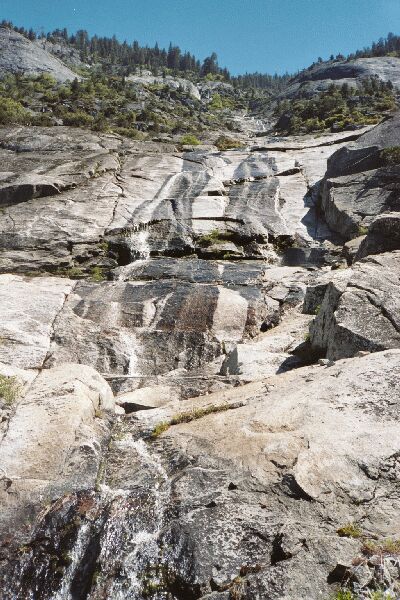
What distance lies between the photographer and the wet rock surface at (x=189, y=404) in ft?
23.0

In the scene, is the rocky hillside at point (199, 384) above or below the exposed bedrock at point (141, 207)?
below

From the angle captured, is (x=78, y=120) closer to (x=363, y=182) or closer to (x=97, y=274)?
(x=363, y=182)

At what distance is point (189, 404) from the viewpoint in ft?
37.8

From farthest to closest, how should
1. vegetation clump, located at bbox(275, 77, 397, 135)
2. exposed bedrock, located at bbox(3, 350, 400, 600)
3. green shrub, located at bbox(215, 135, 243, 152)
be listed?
vegetation clump, located at bbox(275, 77, 397, 135) → green shrub, located at bbox(215, 135, 243, 152) → exposed bedrock, located at bbox(3, 350, 400, 600)

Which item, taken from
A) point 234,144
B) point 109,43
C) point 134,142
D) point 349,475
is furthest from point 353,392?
point 109,43

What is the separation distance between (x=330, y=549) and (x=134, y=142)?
3689 cm

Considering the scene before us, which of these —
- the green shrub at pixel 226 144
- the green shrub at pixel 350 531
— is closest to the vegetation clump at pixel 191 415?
Result: the green shrub at pixel 350 531

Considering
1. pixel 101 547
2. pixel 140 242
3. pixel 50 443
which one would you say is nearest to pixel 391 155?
pixel 140 242

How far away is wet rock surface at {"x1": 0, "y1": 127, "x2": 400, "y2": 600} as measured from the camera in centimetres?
701

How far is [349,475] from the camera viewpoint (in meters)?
7.69

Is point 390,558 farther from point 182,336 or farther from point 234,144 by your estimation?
point 234,144

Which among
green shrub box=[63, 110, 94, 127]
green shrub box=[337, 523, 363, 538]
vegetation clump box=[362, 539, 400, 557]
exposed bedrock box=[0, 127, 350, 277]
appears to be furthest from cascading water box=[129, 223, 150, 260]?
green shrub box=[63, 110, 94, 127]

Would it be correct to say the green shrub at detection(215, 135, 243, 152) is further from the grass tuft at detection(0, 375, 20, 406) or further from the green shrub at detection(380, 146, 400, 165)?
the grass tuft at detection(0, 375, 20, 406)

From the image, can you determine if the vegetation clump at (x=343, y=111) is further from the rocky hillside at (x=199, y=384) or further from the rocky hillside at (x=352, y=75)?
the rocky hillside at (x=199, y=384)
